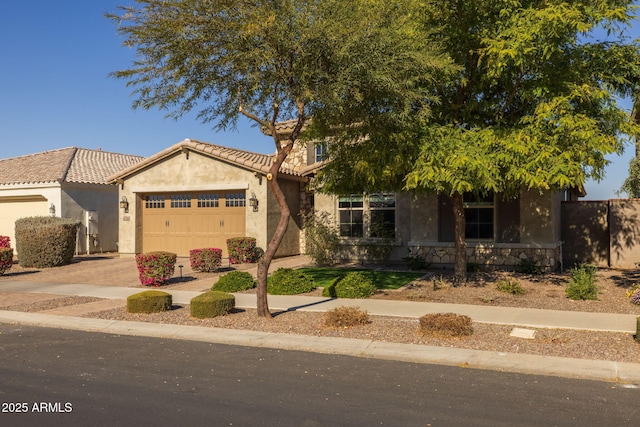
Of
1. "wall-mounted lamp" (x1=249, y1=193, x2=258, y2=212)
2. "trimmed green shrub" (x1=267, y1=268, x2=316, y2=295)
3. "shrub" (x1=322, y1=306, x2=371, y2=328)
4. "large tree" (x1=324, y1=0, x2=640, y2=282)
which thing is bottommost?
"shrub" (x1=322, y1=306, x2=371, y2=328)

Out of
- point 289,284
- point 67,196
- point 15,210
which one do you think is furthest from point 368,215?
point 15,210

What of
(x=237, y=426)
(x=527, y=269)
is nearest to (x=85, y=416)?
(x=237, y=426)

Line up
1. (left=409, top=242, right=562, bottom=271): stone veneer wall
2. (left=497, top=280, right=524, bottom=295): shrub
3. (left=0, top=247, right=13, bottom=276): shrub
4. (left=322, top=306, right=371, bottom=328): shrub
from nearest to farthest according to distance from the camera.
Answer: (left=322, top=306, right=371, bottom=328): shrub < (left=497, top=280, right=524, bottom=295): shrub < (left=409, top=242, right=562, bottom=271): stone veneer wall < (left=0, top=247, right=13, bottom=276): shrub

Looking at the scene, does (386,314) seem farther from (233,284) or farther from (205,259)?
(205,259)

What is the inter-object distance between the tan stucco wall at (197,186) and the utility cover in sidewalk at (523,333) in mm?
12419

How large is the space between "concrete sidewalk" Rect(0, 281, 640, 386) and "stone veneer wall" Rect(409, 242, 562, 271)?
254 inches

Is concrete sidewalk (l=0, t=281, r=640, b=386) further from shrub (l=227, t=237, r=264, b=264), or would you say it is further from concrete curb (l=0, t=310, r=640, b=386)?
shrub (l=227, t=237, r=264, b=264)

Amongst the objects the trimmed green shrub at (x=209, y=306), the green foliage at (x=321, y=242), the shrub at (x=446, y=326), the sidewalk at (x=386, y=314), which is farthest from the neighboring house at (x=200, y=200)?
the shrub at (x=446, y=326)

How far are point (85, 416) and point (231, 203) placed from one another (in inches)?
641

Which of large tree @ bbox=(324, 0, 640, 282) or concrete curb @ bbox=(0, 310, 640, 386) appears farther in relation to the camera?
large tree @ bbox=(324, 0, 640, 282)

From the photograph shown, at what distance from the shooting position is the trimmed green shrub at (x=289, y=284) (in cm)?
1328

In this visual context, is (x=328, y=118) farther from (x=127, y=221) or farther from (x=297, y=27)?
(x=127, y=221)

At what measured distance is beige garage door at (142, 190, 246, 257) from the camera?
69.8ft

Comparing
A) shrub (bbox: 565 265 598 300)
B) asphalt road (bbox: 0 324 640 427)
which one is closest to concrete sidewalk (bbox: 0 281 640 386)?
asphalt road (bbox: 0 324 640 427)
